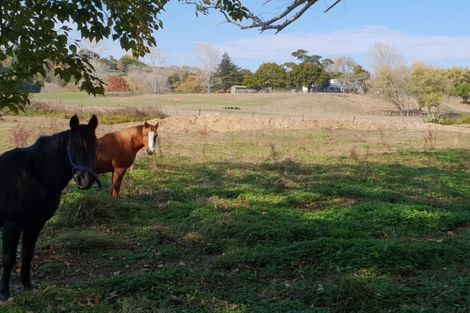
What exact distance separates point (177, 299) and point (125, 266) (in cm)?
158

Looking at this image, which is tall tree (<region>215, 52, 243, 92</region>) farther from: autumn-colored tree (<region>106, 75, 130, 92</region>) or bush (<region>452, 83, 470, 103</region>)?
bush (<region>452, 83, 470, 103</region>)

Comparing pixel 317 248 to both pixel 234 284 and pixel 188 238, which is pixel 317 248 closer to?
pixel 234 284

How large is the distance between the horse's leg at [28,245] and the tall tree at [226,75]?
4145 inches

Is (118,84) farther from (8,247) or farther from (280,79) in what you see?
(8,247)

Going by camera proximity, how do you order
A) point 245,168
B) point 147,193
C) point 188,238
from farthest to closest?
point 245,168 → point 147,193 → point 188,238

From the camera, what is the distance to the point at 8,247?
470 cm


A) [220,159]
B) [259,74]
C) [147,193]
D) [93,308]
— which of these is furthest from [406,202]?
[259,74]

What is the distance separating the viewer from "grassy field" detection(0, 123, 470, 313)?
4.73 metres

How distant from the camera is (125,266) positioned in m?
6.13

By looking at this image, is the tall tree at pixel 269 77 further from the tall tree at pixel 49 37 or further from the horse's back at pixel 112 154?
the tall tree at pixel 49 37

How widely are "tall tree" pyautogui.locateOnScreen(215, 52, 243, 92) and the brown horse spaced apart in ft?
325

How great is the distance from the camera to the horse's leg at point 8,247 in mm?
4668

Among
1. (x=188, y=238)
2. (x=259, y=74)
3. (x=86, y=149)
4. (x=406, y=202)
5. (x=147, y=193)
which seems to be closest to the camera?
(x=86, y=149)

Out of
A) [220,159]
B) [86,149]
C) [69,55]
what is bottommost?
[220,159]
